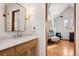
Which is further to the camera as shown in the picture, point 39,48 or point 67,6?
point 39,48

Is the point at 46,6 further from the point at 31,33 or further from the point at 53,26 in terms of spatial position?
the point at 31,33

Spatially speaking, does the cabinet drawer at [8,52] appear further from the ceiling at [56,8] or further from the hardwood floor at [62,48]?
the ceiling at [56,8]

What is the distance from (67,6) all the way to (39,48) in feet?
3.62

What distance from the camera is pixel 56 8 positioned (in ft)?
7.47

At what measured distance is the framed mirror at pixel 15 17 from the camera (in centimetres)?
198

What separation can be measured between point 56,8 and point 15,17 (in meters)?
0.86

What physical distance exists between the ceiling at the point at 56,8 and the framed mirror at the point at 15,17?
1.90 feet

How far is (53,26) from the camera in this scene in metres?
2.33

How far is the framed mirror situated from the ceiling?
579 mm

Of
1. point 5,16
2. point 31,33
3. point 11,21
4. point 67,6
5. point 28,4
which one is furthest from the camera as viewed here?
point 31,33

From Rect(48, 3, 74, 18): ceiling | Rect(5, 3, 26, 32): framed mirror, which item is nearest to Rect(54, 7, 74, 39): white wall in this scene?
Rect(48, 3, 74, 18): ceiling

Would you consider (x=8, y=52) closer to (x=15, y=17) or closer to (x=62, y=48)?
(x=15, y=17)

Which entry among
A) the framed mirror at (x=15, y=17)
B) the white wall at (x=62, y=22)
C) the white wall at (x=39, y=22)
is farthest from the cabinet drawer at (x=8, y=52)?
the white wall at (x=62, y=22)

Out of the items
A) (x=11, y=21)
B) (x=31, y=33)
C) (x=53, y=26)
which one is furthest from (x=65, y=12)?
(x=11, y=21)
